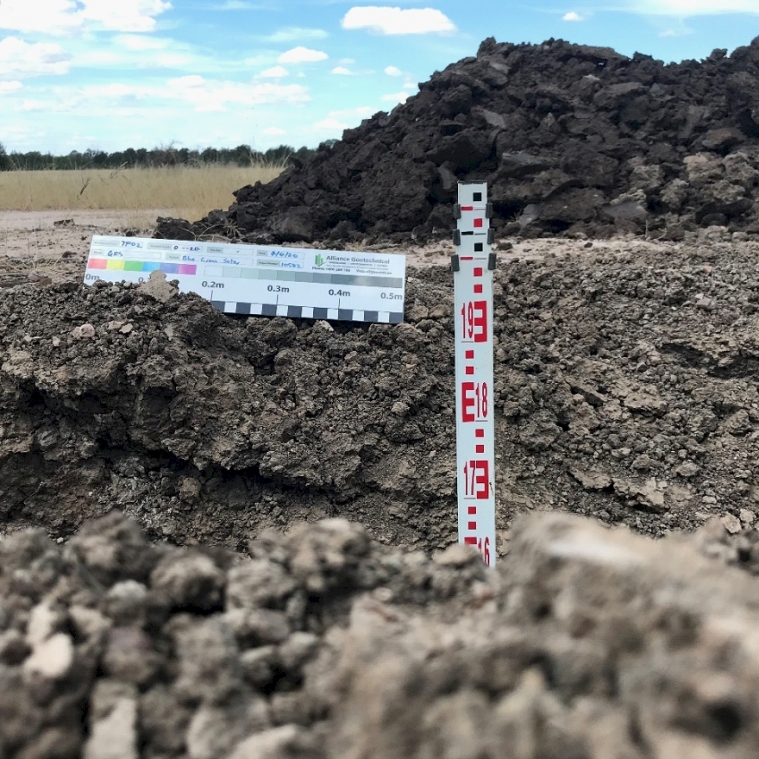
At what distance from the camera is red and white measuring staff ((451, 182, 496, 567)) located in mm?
3180

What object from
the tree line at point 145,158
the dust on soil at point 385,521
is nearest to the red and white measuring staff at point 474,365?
the dust on soil at point 385,521

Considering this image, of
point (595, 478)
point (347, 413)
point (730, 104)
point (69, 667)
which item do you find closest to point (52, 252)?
point (347, 413)

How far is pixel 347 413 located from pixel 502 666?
9.46 feet

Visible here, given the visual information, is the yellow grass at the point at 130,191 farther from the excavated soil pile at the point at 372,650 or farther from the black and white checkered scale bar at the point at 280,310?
the excavated soil pile at the point at 372,650

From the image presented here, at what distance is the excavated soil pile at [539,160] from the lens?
6.33 m

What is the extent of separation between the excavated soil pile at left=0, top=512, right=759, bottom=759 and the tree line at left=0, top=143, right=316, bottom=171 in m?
12.7

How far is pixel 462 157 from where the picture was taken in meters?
6.92

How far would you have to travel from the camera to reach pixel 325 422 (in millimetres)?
3781

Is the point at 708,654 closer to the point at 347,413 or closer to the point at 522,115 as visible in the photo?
the point at 347,413

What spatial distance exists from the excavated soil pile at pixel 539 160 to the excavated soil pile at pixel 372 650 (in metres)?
4.98

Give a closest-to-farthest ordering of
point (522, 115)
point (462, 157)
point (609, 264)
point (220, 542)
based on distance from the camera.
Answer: point (220, 542), point (609, 264), point (462, 157), point (522, 115)

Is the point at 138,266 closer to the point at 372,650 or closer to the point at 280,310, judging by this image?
the point at 280,310

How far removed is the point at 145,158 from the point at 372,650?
18.0 meters

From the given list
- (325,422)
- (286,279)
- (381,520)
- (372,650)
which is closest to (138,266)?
(286,279)
